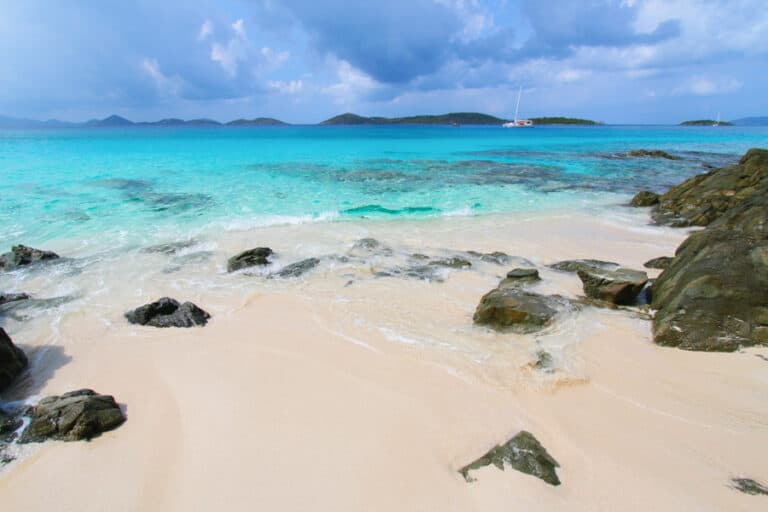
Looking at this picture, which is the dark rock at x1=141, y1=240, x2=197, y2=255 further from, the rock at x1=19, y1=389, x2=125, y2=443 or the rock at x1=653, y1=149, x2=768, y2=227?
the rock at x1=653, y1=149, x2=768, y2=227

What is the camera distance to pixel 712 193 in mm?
15578

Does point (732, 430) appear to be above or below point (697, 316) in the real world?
below

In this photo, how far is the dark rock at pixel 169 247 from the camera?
10.9m

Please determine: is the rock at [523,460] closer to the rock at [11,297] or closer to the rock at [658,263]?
the rock at [658,263]

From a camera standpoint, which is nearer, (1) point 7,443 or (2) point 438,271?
(1) point 7,443

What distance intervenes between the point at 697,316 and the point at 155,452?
7.29 meters

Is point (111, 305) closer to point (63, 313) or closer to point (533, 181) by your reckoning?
point (63, 313)

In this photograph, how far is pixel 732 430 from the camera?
4.24 m

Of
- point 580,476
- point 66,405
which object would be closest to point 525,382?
point 580,476

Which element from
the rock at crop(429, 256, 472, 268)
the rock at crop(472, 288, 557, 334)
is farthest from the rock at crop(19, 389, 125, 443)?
the rock at crop(429, 256, 472, 268)

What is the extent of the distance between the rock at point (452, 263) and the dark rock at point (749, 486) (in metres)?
6.21

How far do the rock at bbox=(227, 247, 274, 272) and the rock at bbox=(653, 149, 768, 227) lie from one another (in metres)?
13.6

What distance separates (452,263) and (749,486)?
256 inches

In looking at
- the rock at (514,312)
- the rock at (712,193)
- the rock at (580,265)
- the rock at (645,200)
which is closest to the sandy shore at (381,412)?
the rock at (514,312)
